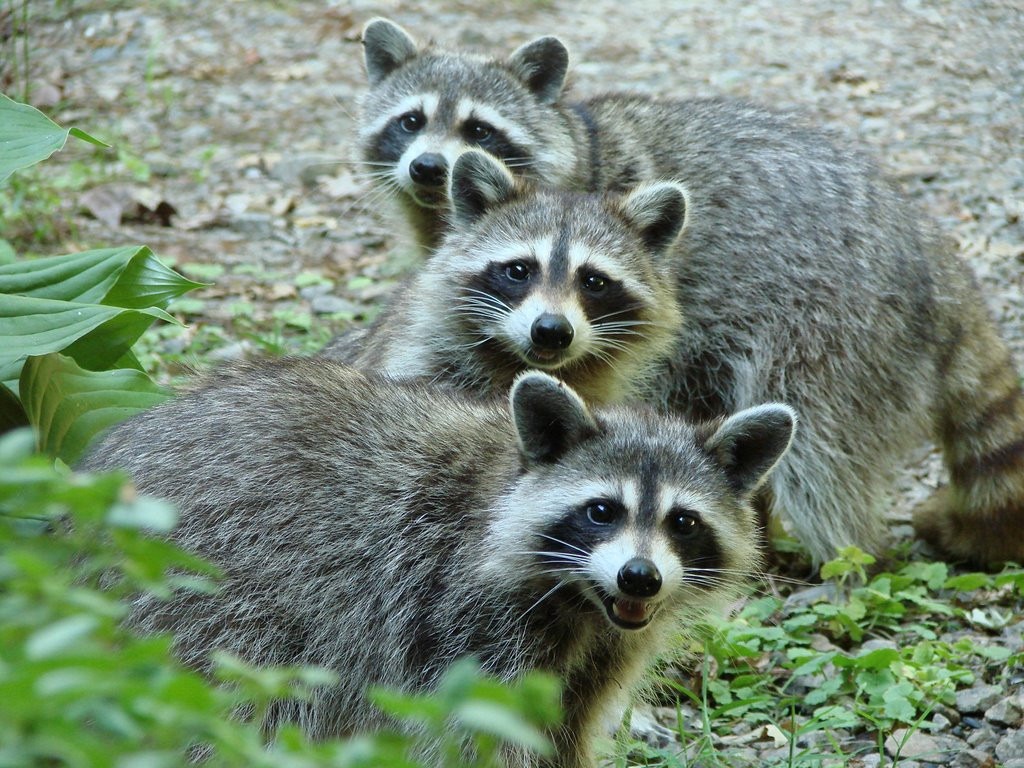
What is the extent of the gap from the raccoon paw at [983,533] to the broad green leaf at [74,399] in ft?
9.39

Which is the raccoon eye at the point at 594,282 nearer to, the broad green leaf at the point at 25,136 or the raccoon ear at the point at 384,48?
the broad green leaf at the point at 25,136

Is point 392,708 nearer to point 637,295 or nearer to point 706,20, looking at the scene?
point 637,295

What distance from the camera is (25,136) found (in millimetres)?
3727

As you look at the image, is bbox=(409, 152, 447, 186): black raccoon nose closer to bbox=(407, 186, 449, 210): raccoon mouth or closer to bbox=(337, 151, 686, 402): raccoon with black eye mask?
bbox=(407, 186, 449, 210): raccoon mouth

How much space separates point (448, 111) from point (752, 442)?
258 centimetres

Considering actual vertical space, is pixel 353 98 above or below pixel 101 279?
below

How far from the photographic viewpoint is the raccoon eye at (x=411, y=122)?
5.27 m

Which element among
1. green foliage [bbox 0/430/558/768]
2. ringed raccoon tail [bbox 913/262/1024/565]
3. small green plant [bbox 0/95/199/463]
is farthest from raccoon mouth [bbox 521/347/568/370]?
green foliage [bbox 0/430/558/768]

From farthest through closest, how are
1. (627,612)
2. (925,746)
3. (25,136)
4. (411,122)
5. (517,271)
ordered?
(411,122)
(517,271)
(25,136)
(925,746)
(627,612)

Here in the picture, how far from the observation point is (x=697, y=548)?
2986 mm

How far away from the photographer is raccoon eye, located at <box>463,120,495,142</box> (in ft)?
17.0

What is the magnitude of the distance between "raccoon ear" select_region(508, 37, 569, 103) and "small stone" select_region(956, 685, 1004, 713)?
292cm

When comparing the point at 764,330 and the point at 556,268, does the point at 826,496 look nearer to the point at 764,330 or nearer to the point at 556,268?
the point at 764,330

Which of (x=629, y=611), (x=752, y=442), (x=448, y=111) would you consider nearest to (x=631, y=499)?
(x=629, y=611)
